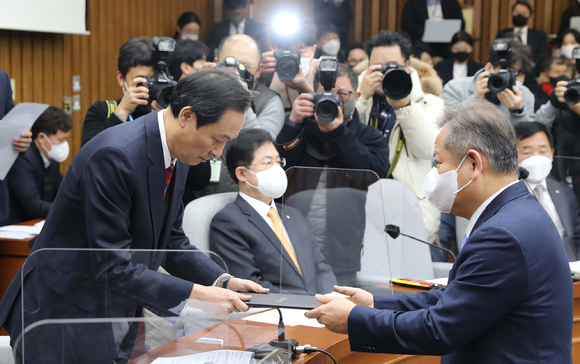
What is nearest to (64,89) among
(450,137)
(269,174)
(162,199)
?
(269,174)

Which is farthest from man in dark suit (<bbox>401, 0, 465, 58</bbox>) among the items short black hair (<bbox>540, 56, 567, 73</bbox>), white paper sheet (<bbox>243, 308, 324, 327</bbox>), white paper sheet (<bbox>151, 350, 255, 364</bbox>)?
white paper sheet (<bbox>151, 350, 255, 364</bbox>)

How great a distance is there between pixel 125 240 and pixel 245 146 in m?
0.98

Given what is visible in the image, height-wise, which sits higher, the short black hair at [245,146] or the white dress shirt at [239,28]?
the white dress shirt at [239,28]

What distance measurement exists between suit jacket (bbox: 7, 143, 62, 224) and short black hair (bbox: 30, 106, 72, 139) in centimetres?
10

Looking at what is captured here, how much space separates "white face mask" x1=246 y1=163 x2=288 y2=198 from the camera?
7.72 ft

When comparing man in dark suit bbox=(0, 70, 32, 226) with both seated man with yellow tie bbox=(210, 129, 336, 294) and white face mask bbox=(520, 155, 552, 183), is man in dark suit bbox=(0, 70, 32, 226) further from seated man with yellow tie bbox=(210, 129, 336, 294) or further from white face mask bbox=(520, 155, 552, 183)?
white face mask bbox=(520, 155, 552, 183)

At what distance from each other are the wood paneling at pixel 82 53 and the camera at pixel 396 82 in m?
2.70

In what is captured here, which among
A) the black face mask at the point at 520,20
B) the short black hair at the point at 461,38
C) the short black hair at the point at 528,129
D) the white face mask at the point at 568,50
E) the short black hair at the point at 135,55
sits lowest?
the short black hair at the point at 528,129

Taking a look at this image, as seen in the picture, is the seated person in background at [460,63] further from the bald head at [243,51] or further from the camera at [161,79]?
the camera at [161,79]

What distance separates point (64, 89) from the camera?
4668 mm

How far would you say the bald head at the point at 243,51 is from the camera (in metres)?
2.82

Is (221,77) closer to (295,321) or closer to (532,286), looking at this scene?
(295,321)

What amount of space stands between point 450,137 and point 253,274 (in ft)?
3.33

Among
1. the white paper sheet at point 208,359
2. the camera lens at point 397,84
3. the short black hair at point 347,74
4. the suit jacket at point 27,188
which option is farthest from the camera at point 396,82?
the suit jacket at point 27,188
